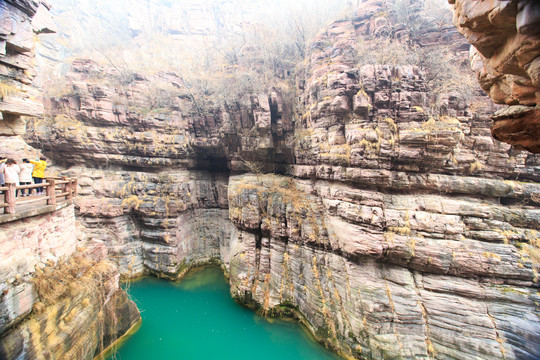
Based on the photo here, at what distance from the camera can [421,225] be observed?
7973 mm

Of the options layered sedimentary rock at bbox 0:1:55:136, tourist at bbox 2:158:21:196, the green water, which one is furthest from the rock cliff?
the green water

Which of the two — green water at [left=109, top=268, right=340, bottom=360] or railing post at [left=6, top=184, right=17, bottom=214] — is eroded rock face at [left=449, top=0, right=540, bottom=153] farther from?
green water at [left=109, top=268, right=340, bottom=360]

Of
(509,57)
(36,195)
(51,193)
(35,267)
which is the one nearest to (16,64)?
(51,193)

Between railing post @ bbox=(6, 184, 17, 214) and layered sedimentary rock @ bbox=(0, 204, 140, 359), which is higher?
railing post @ bbox=(6, 184, 17, 214)

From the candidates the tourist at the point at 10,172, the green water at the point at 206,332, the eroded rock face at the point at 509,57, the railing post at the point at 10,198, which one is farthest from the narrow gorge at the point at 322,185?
the tourist at the point at 10,172

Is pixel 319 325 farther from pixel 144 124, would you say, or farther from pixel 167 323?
pixel 144 124

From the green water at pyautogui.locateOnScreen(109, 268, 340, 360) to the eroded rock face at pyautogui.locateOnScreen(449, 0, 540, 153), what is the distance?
9.77m

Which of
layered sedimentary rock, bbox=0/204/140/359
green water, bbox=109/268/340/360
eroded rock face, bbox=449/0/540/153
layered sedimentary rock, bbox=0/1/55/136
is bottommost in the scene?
green water, bbox=109/268/340/360

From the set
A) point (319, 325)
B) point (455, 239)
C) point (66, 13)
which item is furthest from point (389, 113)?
point (66, 13)

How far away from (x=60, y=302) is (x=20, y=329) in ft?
3.34

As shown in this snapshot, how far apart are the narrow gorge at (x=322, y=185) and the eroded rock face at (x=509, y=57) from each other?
0.07 ft

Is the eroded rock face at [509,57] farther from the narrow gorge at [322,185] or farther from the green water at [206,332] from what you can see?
the green water at [206,332]

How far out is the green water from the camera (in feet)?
30.4

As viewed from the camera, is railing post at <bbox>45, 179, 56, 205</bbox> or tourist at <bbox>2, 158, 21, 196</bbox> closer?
tourist at <bbox>2, 158, 21, 196</bbox>
